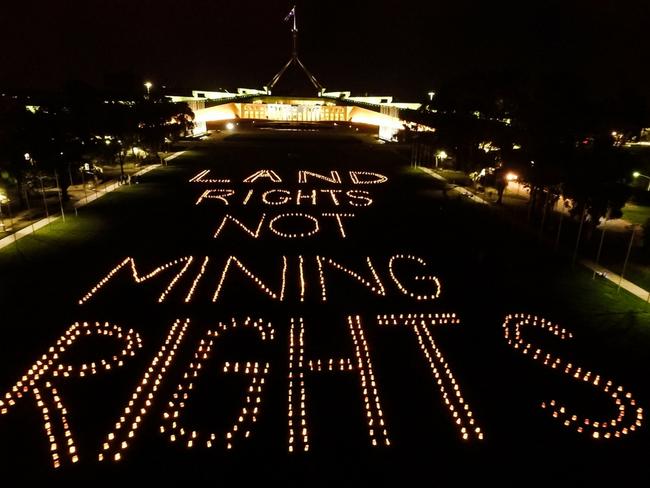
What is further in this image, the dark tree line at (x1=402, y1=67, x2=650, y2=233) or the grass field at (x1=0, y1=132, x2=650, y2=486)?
the dark tree line at (x1=402, y1=67, x2=650, y2=233)

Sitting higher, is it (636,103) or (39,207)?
(636,103)

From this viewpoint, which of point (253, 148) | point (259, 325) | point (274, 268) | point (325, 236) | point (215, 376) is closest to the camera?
point (215, 376)

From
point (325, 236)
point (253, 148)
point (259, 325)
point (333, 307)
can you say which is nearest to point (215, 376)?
point (259, 325)

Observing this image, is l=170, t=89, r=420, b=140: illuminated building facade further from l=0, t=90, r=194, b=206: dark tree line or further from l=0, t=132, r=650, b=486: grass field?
l=0, t=132, r=650, b=486: grass field

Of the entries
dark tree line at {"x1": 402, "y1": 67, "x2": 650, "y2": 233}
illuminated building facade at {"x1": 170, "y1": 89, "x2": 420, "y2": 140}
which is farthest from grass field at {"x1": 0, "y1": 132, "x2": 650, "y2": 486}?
illuminated building facade at {"x1": 170, "y1": 89, "x2": 420, "y2": 140}

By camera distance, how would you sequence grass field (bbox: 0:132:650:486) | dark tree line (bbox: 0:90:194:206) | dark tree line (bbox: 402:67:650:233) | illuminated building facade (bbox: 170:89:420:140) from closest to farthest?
grass field (bbox: 0:132:650:486)
dark tree line (bbox: 402:67:650:233)
dark tree line (bbox: 0:90:194:206)
illuminated building facade (bbox: 170:89:420:140)

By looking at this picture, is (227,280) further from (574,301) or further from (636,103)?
(636,103)

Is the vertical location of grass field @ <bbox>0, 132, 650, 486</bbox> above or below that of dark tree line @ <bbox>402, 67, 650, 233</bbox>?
below

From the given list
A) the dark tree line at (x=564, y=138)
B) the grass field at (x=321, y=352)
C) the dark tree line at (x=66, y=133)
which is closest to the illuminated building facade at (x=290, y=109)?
the dark tree line at (x=66, y=133)
